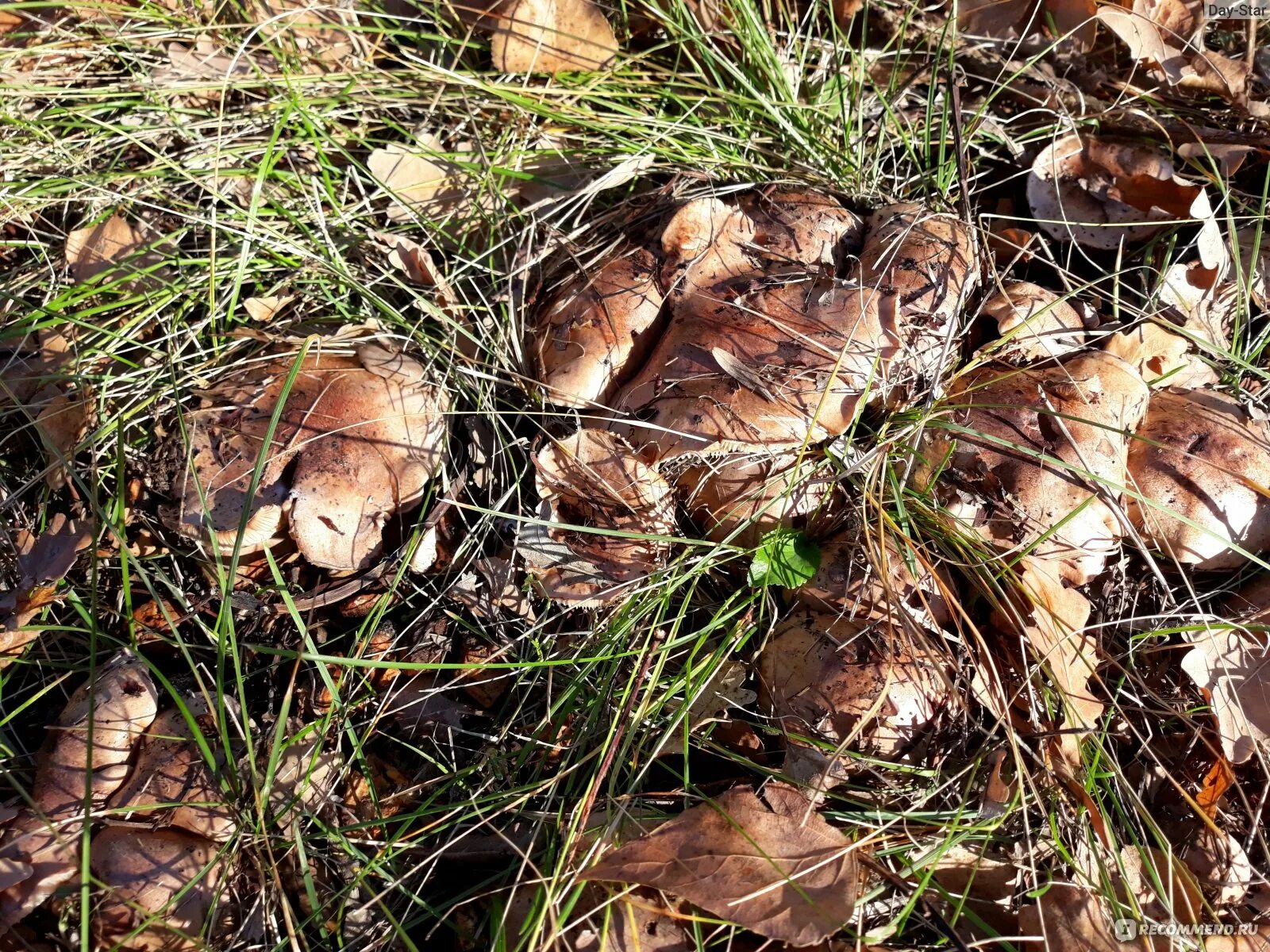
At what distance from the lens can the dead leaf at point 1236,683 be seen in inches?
72.1

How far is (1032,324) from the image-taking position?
6.49ft

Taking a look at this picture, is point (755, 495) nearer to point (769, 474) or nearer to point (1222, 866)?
point (769, 474)

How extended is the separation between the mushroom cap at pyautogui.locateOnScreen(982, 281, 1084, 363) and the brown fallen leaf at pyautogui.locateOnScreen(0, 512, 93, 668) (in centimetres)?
227

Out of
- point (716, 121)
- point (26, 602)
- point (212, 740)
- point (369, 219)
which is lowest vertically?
point (212, 740)

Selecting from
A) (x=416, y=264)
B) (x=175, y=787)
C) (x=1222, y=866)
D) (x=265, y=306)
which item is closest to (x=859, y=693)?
(x=1222, y=866)

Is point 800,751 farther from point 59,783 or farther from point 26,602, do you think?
point 26,602

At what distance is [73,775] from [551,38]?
2.33m

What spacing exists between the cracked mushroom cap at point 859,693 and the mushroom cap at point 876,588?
0.04 metres

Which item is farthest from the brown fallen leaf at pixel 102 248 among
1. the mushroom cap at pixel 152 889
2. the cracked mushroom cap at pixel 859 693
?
the cracked mushroom cap at pixel 859 693

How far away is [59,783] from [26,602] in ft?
1.67

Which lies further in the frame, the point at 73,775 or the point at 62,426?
the point at 62,426

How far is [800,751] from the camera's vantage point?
1790 mm

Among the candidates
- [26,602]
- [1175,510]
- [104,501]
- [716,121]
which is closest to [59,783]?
[26,602]

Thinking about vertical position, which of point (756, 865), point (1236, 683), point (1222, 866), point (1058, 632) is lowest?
point (1222, 866)
